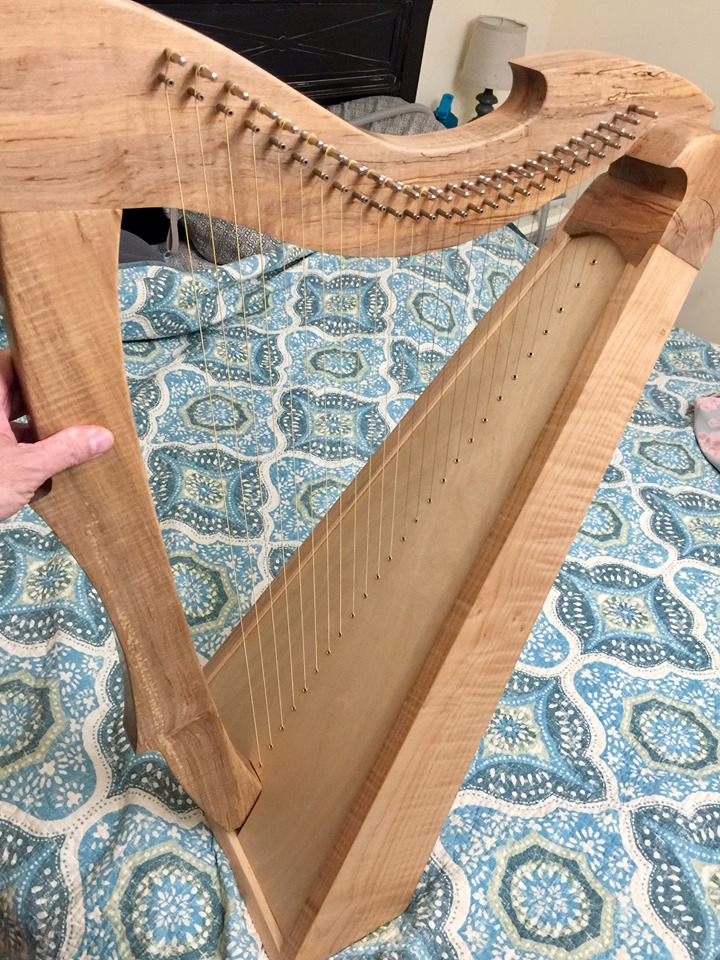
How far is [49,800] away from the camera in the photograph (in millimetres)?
1052

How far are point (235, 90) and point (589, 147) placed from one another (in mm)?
529

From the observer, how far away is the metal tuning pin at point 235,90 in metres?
0.52

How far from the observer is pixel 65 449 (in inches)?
21.8

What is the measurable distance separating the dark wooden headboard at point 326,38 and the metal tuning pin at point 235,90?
1684 mm

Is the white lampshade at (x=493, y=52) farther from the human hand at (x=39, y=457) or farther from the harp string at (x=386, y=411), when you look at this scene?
the human hand at (x=39, y=457)

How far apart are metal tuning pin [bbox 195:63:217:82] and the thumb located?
0.24 m

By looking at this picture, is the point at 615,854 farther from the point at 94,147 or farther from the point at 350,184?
the point at 94,147

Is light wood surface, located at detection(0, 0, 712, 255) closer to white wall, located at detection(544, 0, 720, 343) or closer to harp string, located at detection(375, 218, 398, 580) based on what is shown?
harp string, located at detection(375, 218, 398, 580)

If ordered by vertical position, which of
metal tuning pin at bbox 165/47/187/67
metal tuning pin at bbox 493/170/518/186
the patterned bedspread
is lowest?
the patterned bedspread

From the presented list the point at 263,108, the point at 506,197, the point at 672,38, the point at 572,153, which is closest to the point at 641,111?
the point at 572,153

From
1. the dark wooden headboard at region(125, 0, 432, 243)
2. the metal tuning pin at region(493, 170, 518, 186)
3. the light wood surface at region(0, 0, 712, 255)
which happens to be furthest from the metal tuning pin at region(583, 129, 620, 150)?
the dark wooden headboard at region(125, 0, 432, 243)

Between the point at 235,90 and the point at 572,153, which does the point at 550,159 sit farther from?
the point at 235,90

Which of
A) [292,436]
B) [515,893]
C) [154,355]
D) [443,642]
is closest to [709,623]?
[515,893]

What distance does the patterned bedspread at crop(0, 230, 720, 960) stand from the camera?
3.24ft
